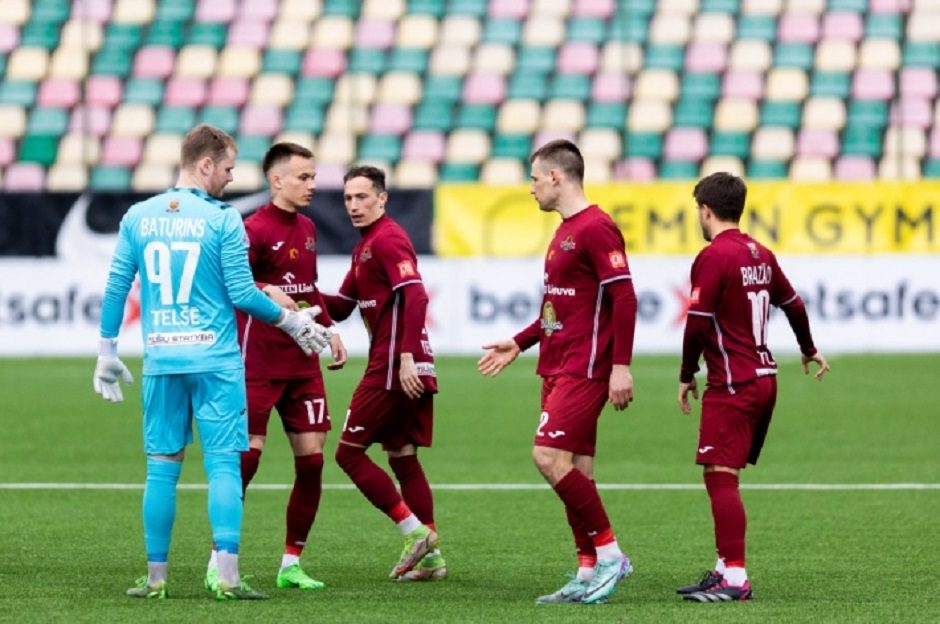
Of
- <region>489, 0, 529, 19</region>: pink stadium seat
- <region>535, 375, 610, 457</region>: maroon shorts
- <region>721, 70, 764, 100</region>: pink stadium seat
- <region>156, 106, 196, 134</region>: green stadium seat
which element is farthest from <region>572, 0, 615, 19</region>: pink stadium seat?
<region>535, 375, 610, 457</region>: maroon shorts

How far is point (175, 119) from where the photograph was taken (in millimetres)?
27047

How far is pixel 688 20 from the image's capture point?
89.0 feet

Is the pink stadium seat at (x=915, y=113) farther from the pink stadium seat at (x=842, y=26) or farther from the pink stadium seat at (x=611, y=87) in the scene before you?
the pink stadium seat at (x=611, y=87)

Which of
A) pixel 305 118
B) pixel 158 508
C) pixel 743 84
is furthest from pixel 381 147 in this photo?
pixel 158 508

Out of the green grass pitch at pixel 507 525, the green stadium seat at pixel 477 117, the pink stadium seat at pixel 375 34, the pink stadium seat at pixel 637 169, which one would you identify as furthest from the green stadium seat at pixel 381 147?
the green grass pitch at pixel 507 525

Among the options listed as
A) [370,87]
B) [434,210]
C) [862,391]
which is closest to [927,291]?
[862,391]

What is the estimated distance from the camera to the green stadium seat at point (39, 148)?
86.2 ft

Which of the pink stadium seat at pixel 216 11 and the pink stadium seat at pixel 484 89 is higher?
the pink stadium seat at pixel 216 11

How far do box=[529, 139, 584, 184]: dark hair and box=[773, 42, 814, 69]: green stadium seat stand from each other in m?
19.5

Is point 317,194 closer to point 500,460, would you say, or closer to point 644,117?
point 644,117

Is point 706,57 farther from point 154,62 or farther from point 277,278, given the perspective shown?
point 277,278

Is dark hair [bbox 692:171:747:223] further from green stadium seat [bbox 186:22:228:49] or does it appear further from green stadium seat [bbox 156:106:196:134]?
green stadium seat [bbox 186:22:228:49]

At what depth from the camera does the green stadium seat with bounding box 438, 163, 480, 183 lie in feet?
83.0

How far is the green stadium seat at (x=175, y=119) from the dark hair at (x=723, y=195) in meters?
20.1
